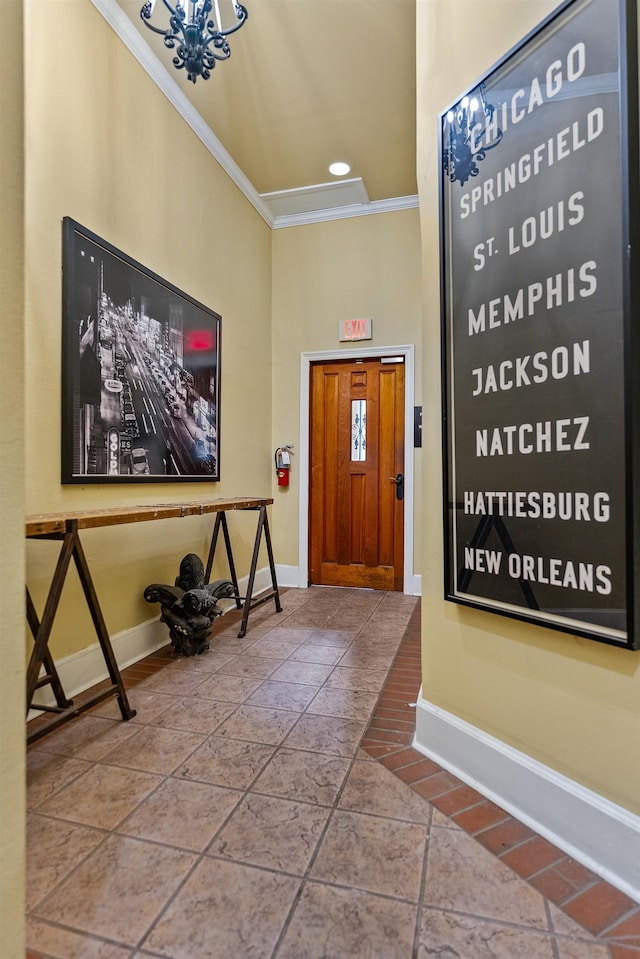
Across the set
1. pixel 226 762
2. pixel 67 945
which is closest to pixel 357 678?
→ pixel 226 762

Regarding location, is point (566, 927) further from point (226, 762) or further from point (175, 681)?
point (175, 681)

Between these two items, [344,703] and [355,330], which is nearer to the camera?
[344,703]

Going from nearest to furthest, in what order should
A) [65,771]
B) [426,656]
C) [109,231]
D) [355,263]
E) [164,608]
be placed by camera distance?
[65,771]
[426,656]
[109,231]
[164,608]
[355,263]

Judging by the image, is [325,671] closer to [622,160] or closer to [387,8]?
[622,160]

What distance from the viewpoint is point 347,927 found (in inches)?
44.6

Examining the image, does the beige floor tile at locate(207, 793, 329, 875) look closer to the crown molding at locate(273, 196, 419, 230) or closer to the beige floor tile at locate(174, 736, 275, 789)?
the beige floor tile at locate(174, 736, 275, 789)

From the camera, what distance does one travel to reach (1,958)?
31.6 inches

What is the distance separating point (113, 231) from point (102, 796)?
8.47ft

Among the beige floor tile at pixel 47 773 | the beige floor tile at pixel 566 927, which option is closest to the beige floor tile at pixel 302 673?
the beige floor tile at pixel 47 773

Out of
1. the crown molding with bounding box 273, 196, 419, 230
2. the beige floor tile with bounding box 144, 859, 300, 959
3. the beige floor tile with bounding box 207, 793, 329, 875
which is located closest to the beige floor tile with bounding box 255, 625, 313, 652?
the beige floor tile with bounding box 207, 793, 329, 875

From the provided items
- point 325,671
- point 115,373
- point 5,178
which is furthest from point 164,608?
point 5,178

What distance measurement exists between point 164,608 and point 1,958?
2.09 metres

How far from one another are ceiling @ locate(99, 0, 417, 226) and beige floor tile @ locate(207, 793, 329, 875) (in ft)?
11.8

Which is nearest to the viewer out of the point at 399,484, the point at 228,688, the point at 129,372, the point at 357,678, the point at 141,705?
the point at 141,705
